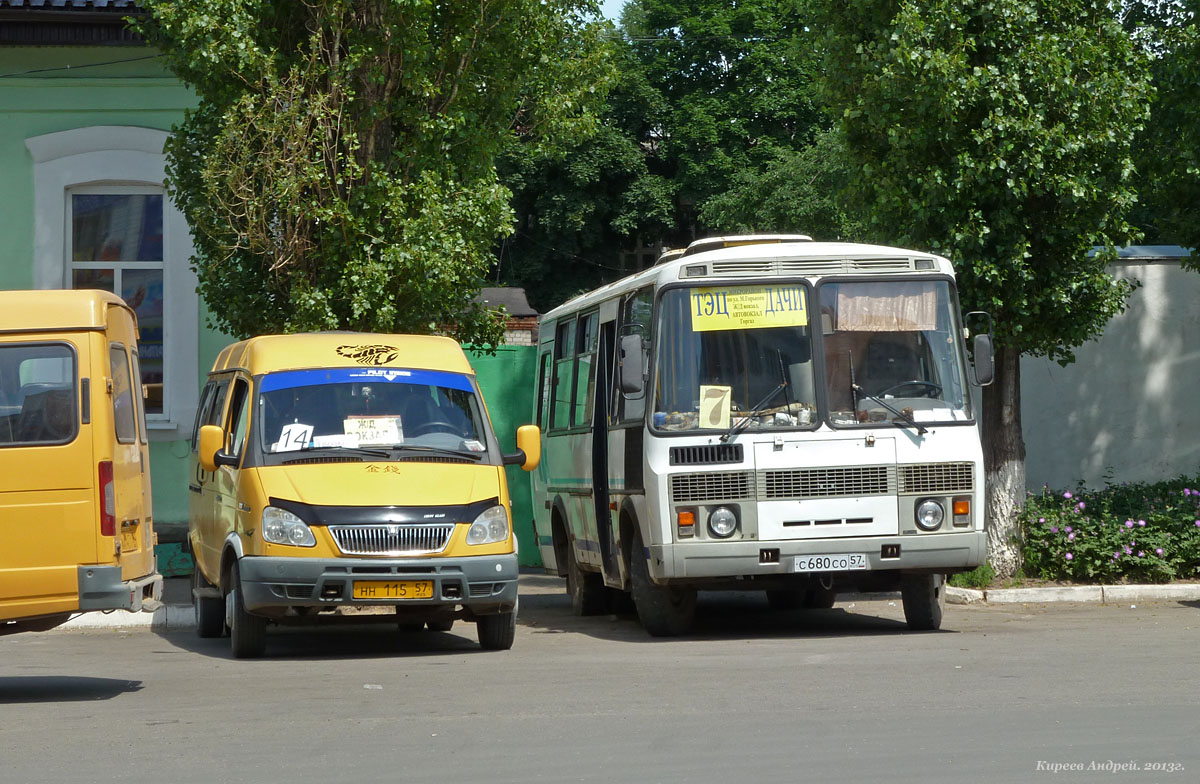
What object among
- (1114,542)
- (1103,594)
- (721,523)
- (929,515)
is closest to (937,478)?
(929,515)

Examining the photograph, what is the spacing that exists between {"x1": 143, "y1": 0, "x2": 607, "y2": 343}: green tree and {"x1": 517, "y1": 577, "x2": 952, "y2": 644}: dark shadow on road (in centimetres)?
310

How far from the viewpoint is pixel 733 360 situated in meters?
12.2

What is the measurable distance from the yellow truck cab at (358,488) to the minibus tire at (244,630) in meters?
0.01

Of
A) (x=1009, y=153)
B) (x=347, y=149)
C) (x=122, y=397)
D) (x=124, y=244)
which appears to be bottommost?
(x=122, y=397)

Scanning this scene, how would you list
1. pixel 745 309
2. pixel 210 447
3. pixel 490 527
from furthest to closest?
pixel 745 309 → pixel 210 447 → pixel 490 527

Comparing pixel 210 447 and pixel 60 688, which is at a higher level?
pixel 210 447

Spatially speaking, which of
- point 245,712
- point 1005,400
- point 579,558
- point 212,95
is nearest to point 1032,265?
point 1005,400

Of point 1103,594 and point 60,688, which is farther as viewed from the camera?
point 1103,594

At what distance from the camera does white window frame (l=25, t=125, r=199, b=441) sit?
711 inches

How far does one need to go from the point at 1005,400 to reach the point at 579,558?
4622mm

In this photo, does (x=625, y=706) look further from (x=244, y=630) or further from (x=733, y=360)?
(x=733, y=360)

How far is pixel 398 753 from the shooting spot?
24.2 feet

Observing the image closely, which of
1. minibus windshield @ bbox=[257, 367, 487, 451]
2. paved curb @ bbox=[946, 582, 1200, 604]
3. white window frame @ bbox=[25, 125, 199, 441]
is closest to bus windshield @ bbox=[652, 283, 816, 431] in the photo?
minibus windshield @ bbox=[257, 367, 487, 451]

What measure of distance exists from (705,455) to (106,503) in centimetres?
437
